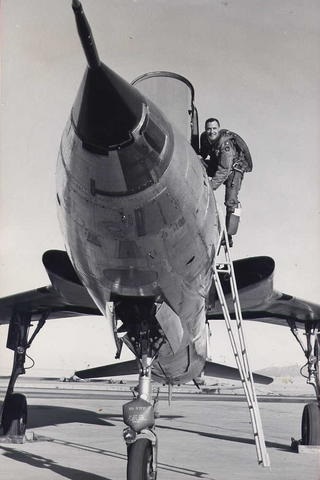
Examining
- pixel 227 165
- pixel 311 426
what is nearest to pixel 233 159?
pixel 227 165

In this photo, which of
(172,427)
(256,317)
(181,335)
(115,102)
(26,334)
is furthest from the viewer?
(172,427)

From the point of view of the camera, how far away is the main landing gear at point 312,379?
9.67 m

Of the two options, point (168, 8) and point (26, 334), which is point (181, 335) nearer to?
point (168, 8)

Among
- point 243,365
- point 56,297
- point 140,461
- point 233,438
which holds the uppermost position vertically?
point 56,297

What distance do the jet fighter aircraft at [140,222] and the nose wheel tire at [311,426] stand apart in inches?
166

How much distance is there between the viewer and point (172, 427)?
13961mm

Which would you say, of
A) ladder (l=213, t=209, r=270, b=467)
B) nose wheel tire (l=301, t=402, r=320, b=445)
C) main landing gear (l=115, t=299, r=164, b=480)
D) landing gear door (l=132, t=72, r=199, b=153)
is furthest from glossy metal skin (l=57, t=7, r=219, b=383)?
nose wheel tire (l=301, t=402, r=320, b=445)

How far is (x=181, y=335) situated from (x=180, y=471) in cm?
228

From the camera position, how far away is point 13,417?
9.81m

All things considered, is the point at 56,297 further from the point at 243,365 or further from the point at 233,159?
the point at 243,365

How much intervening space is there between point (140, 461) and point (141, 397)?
0.57m

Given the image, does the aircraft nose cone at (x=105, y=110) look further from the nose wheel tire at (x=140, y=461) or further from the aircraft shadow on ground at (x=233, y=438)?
the aircraft shadow on ground at (x=233, y=438)

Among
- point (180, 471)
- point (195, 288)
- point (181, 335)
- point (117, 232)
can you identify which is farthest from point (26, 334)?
point (117, 232)

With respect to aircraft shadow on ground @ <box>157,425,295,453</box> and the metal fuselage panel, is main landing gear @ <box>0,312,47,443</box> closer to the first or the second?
aircraft shadow on ground @ <box>157,425,295,453</box>
